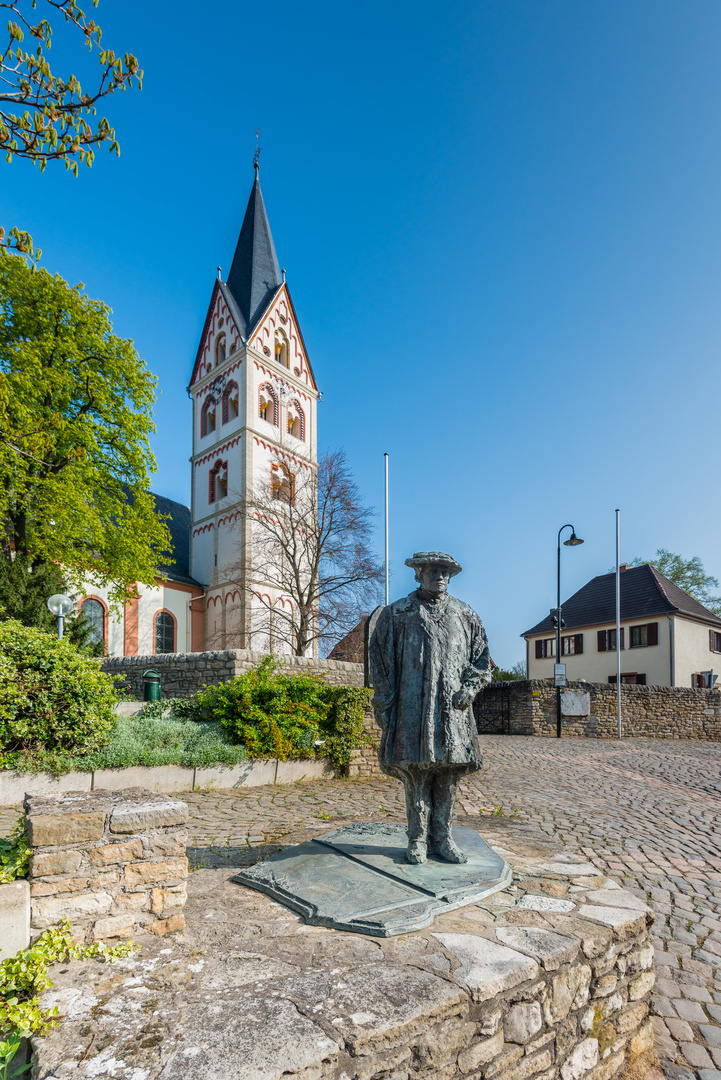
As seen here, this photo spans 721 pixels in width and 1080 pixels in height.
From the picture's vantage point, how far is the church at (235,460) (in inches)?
1099

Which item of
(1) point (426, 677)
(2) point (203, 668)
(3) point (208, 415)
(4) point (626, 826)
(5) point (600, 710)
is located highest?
(3) point (208, 415)

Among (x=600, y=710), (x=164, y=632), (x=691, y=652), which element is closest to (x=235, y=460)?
(x=164, y=632)

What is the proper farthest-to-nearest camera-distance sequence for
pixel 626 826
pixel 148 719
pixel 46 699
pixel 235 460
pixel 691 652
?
pixel 235 460 → pixel 691 652 → pixel 148 719 → pixel 46 699 → pixel 626 826

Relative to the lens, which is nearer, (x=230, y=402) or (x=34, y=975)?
(x=34, y=975)

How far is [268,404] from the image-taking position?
33.2 meters

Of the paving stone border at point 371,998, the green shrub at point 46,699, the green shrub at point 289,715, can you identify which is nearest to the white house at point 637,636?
the green shrub at point 289,715

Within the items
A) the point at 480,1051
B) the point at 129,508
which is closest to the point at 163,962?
the point at 480,1051

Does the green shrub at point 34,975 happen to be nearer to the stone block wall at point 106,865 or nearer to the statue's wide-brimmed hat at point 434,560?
the stone block wall at point 106,865

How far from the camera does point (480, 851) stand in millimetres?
4094

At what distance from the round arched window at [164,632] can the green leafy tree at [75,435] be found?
10.4 m

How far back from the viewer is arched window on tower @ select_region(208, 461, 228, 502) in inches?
1273

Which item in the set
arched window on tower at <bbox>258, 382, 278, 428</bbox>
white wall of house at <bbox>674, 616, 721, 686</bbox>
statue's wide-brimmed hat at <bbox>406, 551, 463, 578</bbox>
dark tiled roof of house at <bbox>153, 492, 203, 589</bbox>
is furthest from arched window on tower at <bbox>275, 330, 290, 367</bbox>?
statue's wide-brimmed hat at <bbox>406, 551, 463, 578</bbox>

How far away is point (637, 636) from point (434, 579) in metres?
32.0

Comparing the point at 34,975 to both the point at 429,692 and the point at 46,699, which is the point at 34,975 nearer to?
the point at 429,692
